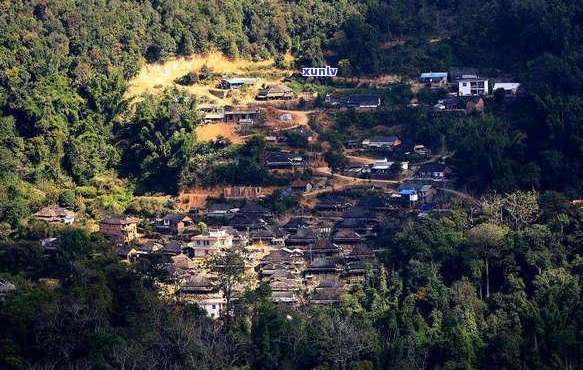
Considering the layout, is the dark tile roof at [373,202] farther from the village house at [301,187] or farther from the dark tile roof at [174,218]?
the dark tile roof at [174,218]

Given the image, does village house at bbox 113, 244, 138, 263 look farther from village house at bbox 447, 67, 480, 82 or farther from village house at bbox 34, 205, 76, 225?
village house at bbox 447, 67, 480, 82

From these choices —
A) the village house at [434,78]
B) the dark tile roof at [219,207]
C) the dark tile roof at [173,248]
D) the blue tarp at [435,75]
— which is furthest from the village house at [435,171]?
the dark tile roof at [173,248]

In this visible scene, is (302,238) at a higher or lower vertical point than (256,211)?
lower

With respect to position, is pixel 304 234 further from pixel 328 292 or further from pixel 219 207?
pixel 328 292

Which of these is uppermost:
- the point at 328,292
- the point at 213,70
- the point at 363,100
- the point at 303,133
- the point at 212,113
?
the point at 213,70

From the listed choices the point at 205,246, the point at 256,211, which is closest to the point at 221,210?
the point at 256,211
